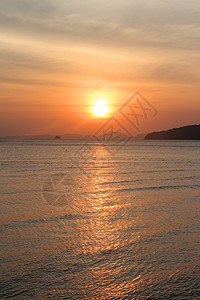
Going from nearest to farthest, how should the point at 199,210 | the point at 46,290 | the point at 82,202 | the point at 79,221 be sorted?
the point at 46,290, the point at 79,221, the point at 199,210, the point at 82,202

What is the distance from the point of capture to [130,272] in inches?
336

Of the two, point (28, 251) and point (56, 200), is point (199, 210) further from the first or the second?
point (28, 251)

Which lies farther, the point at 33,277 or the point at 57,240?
the point at 57,240

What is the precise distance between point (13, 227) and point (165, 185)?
16642 millimetres

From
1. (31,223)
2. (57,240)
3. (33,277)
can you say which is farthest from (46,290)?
(31,223)

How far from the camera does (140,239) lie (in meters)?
11.4

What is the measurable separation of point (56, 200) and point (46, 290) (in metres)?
11.8

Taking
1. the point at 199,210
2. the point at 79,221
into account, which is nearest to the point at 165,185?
the point at 199,210

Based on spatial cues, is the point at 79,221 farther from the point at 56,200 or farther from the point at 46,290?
the point at 46,290

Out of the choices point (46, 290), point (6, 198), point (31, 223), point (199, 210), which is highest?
point (6, 198)

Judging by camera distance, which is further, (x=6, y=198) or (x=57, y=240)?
(x=6, y=198)

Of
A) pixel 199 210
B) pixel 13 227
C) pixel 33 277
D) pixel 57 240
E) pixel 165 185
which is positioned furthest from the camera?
pixel 165 185

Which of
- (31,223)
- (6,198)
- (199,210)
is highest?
(6,198)

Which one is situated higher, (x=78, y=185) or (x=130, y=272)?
(x=78, y=185)
